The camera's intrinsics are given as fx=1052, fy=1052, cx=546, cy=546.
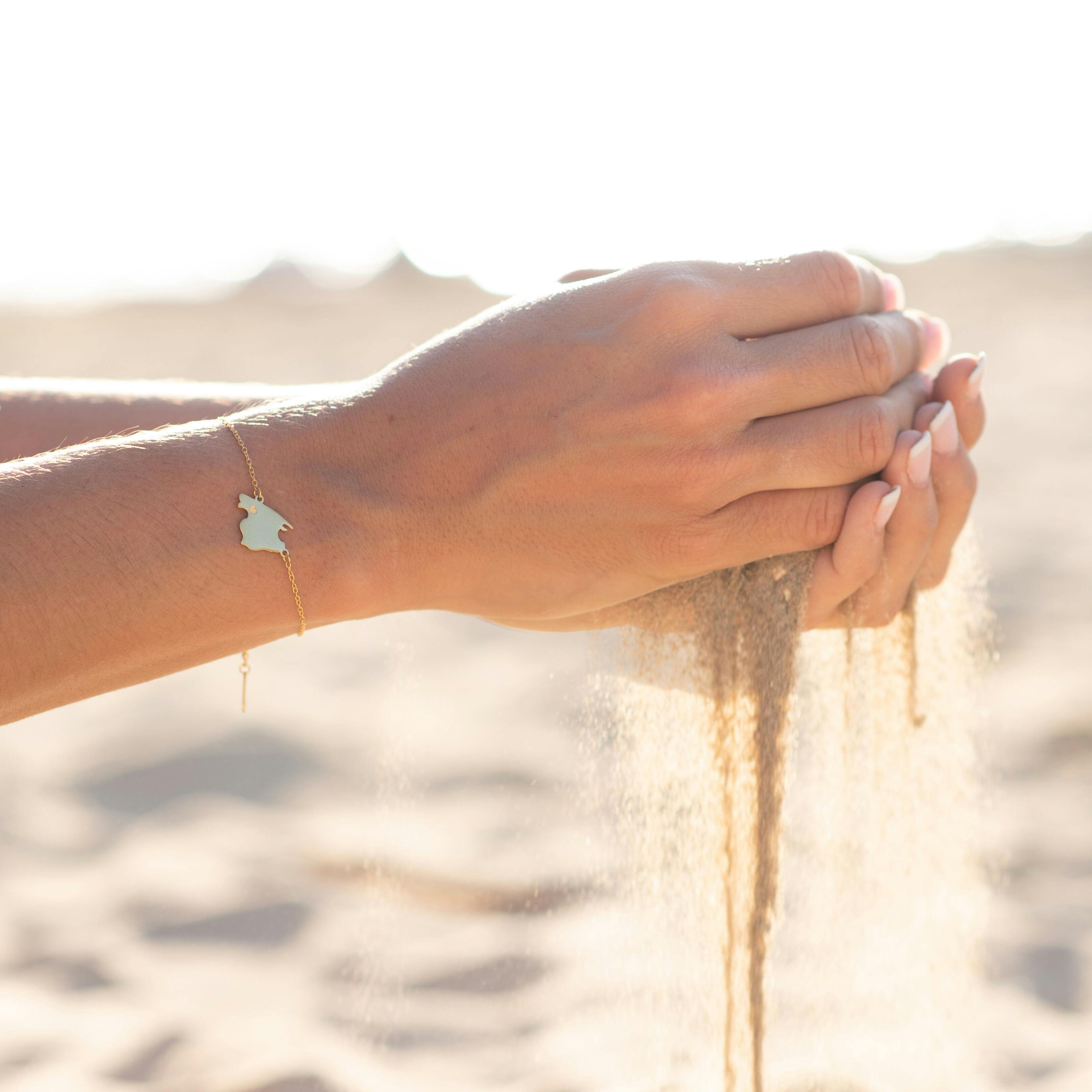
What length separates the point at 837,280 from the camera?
54.9 inches

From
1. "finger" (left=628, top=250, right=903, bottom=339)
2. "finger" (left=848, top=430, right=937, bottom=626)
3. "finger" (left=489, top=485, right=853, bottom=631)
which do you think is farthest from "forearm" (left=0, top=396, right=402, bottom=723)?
"finger" (left=848, top=430, right=937, bottom=626)

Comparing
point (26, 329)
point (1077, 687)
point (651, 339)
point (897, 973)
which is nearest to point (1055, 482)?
point (1077, 687)

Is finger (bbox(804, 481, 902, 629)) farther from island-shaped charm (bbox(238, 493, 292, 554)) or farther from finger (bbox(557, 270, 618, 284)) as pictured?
island-shaped charm (bbox(238, 493, 292, 554))

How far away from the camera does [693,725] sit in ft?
5.10

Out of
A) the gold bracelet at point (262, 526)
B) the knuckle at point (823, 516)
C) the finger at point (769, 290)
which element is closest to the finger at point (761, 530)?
the knuckle at point (823, 516)

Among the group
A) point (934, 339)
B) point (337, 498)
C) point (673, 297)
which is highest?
point (934, 339)

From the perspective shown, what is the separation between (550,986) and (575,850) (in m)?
0.44

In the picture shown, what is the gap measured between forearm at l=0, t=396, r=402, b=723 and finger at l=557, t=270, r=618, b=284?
40 cm

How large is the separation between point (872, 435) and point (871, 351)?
0.37 ft

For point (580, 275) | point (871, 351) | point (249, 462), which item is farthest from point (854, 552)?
point (249, 462)

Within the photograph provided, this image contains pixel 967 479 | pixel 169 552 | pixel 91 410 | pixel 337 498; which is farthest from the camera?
pixel 91 410

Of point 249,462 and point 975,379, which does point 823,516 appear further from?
point 249,462

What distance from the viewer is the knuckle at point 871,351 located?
138cm

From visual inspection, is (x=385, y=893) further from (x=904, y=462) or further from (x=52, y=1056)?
(x=904, y=462)
